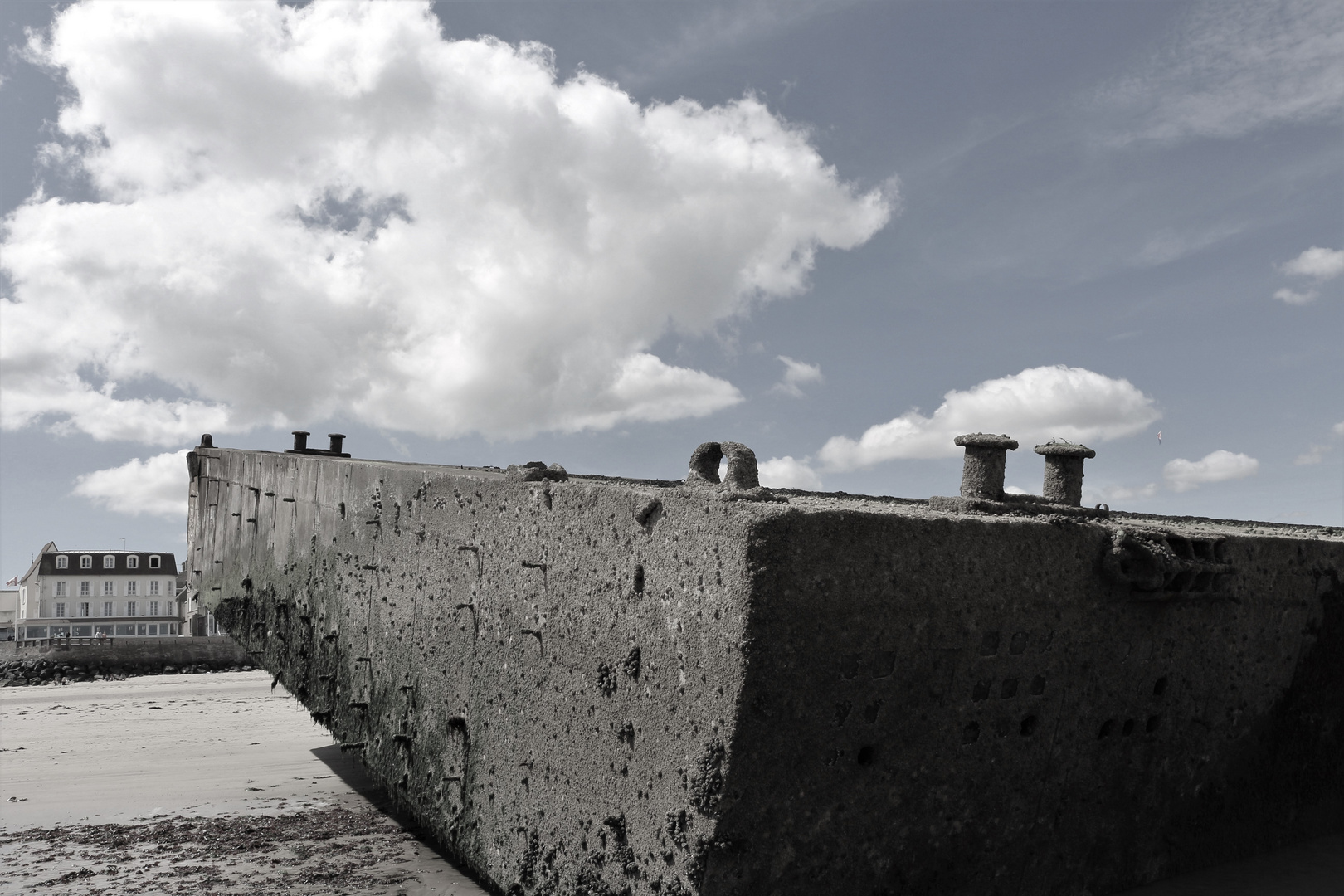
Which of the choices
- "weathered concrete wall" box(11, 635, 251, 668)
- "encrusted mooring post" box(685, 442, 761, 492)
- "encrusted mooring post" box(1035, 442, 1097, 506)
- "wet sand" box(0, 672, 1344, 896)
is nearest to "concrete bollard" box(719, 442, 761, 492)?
"encrusted mooring post" box(685, 442, 761, 492)

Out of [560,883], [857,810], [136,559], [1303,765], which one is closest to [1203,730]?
[1303,765]

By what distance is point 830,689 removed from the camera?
168 inches

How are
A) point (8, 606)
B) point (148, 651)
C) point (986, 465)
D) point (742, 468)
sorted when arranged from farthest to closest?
1. point (8, 606)
2. point (148, 651)
3. point (986, 465)
4. point (742, 468)

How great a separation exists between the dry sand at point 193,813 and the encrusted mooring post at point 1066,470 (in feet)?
15.4

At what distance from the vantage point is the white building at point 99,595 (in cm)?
4356

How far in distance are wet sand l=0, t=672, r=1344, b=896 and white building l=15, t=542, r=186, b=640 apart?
101 feet

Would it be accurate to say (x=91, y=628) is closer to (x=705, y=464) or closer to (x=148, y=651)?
(x=148, y=651)

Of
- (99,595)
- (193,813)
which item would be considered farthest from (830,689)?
(99,595)

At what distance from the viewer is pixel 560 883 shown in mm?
5211

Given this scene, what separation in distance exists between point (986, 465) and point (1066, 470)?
1.29m

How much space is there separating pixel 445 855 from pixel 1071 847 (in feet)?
15.0

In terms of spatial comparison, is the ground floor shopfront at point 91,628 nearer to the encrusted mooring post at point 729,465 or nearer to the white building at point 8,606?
the white building at point 8,606

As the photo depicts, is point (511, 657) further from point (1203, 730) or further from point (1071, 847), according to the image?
point (1203, 730)

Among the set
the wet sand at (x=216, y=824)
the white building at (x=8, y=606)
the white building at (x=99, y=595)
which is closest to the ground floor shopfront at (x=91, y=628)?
the white building at (x=99, y=595)
